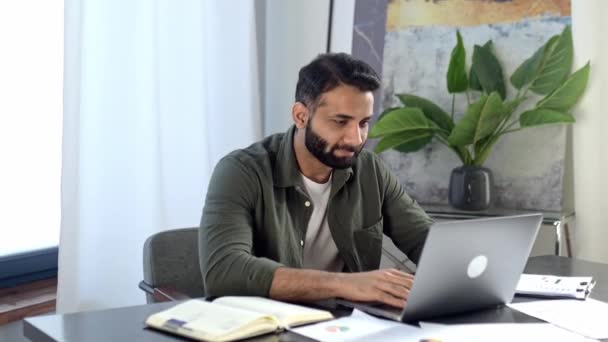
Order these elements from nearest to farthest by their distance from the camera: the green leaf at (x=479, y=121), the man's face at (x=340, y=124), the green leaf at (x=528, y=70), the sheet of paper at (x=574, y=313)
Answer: the sheet of paper at (x=574, y=313)
the man's face at (x=340, y=124)
the green leaf at (x=479, y=121)
the green leaf at (x=528, y=70)

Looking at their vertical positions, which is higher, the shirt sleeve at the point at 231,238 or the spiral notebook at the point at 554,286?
the shirt sleeve at the point at 231,238

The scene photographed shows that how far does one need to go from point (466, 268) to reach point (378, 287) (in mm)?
189

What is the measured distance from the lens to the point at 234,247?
1.83 m

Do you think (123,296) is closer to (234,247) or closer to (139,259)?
(139,259)

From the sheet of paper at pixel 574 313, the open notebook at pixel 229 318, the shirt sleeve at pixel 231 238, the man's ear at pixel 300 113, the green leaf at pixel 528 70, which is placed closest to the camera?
the open notebook at pixel 229 318

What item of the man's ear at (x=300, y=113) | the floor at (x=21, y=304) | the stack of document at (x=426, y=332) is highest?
the man's ear at (x=300, y=113)

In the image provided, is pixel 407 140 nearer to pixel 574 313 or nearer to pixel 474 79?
pixel 474 79

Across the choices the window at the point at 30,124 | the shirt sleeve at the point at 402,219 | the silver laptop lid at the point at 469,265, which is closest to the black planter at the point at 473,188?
the shirt sleeve at the point at 402,219

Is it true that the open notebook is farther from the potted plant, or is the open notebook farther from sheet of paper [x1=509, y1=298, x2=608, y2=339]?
the potted plant

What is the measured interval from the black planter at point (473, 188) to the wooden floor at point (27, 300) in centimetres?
155

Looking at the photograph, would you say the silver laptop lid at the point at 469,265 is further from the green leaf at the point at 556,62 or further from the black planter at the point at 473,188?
the green leaf at the point at 556,62

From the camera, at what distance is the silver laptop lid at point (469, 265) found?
145 cm

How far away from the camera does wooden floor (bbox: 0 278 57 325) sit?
259 centimetres

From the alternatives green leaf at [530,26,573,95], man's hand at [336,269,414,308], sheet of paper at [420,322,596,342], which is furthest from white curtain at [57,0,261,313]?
sheet of paper at [420,322,596,342]
